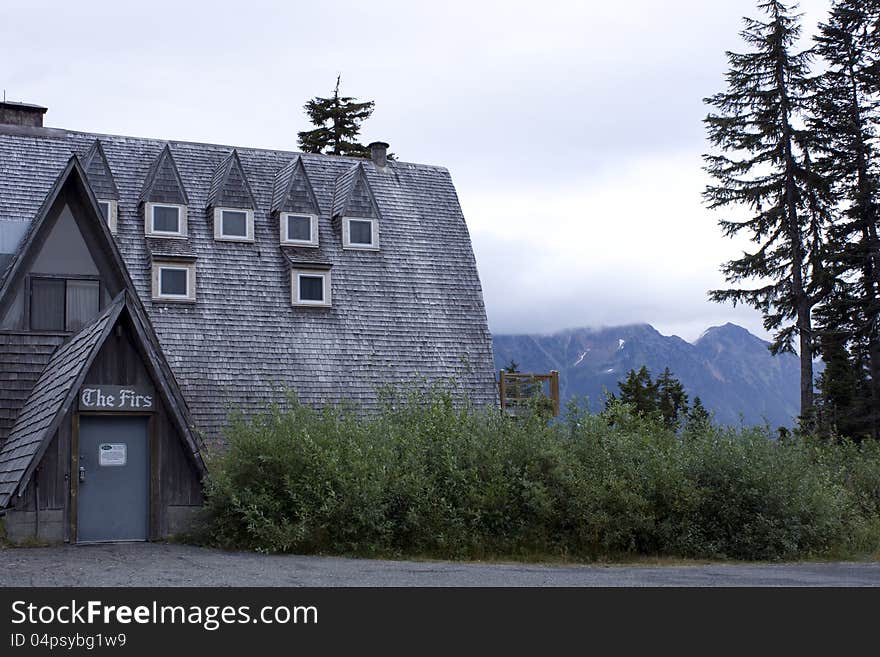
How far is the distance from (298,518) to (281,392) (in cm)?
1077

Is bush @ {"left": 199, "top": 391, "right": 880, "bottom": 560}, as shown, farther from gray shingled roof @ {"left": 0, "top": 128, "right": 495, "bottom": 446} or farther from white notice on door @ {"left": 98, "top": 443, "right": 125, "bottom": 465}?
gray shingled roof @ {"left": 0, "top": 128, "right": 495, "bottom": 446}

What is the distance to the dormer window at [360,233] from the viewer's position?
34.9m

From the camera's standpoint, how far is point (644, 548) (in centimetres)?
2200

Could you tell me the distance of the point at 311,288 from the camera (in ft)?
110

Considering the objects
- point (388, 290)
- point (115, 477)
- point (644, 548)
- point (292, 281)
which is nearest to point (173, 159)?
point (292, 281)

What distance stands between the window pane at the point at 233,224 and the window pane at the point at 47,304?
9796 millimetres

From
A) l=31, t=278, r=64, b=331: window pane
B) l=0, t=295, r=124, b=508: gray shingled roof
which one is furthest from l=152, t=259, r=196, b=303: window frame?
l=0, t=295, r=124, b=508: gray shingled roof

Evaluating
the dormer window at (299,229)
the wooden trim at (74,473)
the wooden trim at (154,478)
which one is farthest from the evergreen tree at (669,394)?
the wooden trim at (74,473)

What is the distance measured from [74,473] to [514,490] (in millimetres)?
8486

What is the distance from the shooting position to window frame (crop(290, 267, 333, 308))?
33000 millimetres

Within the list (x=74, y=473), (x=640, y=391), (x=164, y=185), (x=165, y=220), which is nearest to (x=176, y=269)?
(x=165, y=220)

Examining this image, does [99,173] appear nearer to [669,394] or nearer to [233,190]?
[233,190]
